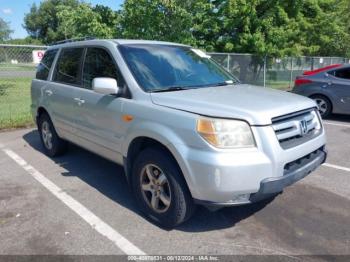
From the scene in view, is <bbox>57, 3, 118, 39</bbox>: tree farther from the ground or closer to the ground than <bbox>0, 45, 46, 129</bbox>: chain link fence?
farther from the ground

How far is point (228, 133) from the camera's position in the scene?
3.01 m

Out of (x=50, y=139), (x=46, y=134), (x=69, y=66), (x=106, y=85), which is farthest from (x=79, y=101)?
(x=46, y=134)

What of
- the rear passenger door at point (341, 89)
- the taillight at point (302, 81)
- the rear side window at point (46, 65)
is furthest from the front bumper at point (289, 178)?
the taillight at point (302, 81)

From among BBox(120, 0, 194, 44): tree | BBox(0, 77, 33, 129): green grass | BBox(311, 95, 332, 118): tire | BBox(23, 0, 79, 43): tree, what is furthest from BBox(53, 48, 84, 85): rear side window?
BBox(23, 0, 79, 43): tree

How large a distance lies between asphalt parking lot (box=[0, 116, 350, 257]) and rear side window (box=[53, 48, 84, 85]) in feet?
4.55

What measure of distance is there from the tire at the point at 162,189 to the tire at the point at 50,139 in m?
2.45

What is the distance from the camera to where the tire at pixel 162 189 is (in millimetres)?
3271

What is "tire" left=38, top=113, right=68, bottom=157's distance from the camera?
19.0 ft

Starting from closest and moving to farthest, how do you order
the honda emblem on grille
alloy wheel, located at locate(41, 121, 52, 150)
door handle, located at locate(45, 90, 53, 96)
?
the honda emblem on grille → door handle, located at locate(45, 90, 53, 96) → alloy wheel, located at locate(41, 121, 52, 150)

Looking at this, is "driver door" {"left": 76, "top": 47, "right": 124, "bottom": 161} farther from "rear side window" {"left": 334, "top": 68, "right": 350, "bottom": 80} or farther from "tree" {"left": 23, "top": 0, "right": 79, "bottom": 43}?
"tree" {"left": 23, "top": 0, "right": 79, "bottom": 43}

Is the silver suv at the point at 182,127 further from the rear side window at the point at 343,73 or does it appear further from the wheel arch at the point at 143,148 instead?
the rear side window at the point at 343,73

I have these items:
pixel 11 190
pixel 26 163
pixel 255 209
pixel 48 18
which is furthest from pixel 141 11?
pixel 48 18

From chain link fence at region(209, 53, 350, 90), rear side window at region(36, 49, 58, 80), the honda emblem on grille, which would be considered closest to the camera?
the honda emblem on grille

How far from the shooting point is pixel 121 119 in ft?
12.5
